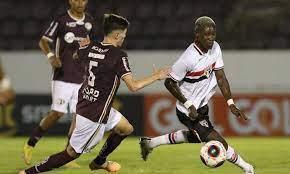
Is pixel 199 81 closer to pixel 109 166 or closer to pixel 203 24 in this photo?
pixel 203 24

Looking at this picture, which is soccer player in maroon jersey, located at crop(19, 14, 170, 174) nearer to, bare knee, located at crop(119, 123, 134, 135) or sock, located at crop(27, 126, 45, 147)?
bare knee, located at crop(119, 123, 134, 135)

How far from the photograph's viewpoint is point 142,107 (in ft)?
56.6

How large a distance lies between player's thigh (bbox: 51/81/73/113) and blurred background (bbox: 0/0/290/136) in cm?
689

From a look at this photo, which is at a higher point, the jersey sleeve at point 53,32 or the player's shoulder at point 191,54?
the player's shoulder at point 191,54

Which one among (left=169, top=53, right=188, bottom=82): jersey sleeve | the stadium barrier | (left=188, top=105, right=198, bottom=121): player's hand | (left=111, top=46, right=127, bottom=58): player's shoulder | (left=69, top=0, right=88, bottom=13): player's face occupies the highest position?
(left=111, top=46, right=127, bottom=58): player's shoulder

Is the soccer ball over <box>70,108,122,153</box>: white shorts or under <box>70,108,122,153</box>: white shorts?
under

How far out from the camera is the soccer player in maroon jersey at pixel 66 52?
400 inches

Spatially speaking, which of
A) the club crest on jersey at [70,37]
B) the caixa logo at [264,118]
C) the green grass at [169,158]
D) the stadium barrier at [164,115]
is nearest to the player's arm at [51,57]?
the club crest on jersey at [70,37]

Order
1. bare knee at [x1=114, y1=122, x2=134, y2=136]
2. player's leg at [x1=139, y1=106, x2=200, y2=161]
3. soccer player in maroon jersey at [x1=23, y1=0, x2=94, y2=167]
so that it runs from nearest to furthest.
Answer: bare knee at [x1=114, y1=122, x2=134, y2=136] → player's leg at [x1=139, y1=106, x2=200, y2=161] → soccer player in maroon jersey at [x1=23, y1=0, x2=94, y2=167]

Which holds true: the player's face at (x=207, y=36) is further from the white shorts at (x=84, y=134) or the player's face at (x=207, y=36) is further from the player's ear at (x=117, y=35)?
the white shorts at (x=84, y=134)

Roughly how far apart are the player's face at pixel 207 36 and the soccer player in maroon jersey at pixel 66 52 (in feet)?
7.20

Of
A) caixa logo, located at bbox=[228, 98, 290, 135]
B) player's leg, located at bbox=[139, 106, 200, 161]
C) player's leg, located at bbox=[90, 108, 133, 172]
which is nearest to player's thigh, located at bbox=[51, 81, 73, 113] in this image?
player's leg, located at bbox=[139, 106, 200, 161]

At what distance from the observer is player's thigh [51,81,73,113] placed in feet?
33.7

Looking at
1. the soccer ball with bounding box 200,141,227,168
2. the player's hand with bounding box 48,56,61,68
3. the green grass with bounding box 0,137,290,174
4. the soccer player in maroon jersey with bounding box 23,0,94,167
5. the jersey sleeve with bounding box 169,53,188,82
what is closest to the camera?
the soccer ball with bounding box 200,141,227,168
